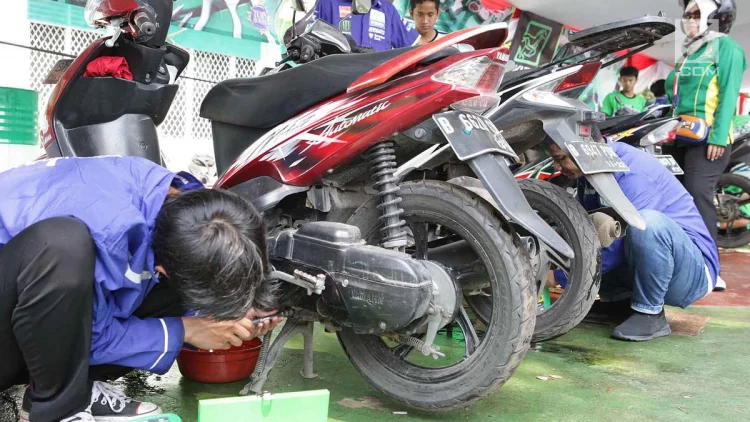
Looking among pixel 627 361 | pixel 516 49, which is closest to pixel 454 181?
pixel 627 361

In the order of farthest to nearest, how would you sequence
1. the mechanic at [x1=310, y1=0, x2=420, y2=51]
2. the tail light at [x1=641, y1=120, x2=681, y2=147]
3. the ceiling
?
1. the ceiling
2. the tail light at [x1=641, y1=120, x2=681, y2=147]
3. the mechanic at [x1=310, y1=0, x2=420, y2=51]

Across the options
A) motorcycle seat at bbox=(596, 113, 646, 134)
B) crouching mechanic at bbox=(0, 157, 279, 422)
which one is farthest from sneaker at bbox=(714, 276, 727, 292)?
crouching mechanic at bbox=(0, 157, 279, 422)

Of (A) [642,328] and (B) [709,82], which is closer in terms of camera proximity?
(A) [642,328]

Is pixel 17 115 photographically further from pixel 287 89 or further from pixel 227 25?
pixel 287 89

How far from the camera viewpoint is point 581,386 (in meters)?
2.37

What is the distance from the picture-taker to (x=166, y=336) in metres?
1.75

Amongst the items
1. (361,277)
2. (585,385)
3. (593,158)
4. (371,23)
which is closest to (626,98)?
(371,23)

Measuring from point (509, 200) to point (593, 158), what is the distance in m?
0.66

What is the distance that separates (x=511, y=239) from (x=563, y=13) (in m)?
7.60

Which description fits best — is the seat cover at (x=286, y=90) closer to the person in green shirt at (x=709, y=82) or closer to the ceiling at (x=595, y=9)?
the person in green shirt at (x=709, y=82)

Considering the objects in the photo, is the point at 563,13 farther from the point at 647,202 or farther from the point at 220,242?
the point at 220,242

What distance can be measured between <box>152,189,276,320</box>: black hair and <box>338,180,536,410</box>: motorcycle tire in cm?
63

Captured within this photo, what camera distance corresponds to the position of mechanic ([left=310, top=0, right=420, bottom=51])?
383cm

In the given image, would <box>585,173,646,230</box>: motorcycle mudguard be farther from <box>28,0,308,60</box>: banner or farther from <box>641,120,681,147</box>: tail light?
<box>28,0,308,60</box>: banner
